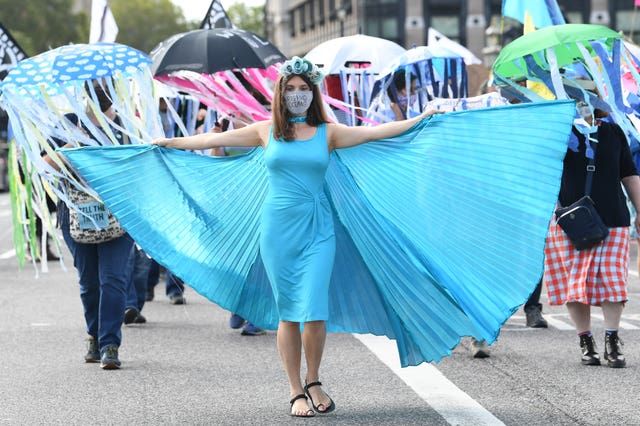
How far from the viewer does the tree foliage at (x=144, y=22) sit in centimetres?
12762

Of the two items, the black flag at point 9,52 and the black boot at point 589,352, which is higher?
the black flag at point 9,52

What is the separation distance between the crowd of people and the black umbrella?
877 mm

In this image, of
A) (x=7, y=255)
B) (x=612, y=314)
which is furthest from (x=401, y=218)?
(x=7, y=255)

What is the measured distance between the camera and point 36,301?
1258cm

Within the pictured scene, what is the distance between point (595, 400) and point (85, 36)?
A: 90.3m

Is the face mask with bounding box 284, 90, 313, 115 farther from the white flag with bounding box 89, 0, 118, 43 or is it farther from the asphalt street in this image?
the white flag with bounding box 89, 0, 118, 43

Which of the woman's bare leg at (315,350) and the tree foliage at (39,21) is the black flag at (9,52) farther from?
the tree foliage at (39,21)

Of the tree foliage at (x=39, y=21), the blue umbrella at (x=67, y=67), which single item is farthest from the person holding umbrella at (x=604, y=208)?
the tree foliage at (x=39, y=21)

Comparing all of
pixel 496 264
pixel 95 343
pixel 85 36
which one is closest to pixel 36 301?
pixel 95 343

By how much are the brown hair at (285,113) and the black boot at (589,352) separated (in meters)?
2.45

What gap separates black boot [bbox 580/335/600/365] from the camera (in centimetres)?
827

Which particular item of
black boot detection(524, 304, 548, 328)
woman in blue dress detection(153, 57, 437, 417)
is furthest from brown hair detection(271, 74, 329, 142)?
black boot detection(524, 304, 548, 328)

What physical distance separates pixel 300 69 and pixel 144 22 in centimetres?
12356

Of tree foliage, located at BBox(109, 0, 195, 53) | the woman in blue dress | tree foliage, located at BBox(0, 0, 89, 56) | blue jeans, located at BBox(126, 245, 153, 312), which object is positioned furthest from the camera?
tree foliage, located at BBox(109, 0, 195, 53)
